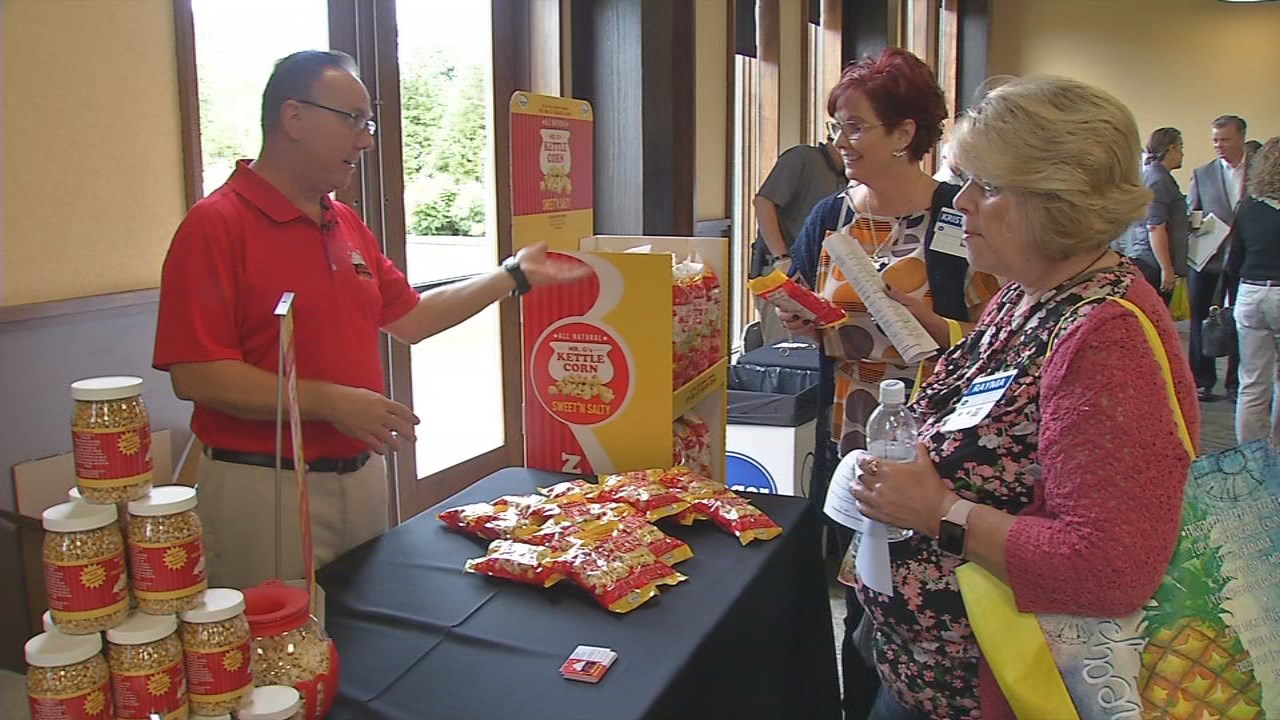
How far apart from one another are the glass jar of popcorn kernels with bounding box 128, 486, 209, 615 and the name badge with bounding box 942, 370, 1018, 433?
0.86 metres

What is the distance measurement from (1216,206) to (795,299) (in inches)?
215

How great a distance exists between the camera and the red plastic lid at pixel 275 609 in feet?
3.32

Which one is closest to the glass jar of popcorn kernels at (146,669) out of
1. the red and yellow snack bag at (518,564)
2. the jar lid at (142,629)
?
the jar lid at (142,629)

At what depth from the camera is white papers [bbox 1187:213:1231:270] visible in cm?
607

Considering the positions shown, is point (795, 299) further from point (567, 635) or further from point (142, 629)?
point (142, 629)

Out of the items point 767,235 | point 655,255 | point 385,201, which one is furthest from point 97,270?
point 767,235

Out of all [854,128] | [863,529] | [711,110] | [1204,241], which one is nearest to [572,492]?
[863,529]

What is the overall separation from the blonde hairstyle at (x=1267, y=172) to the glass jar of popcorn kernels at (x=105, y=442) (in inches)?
182

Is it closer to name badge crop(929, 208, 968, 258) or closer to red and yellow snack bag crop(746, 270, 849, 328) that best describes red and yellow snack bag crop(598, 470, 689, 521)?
red and yellow snack bag crop(746, 270, 849, 328)

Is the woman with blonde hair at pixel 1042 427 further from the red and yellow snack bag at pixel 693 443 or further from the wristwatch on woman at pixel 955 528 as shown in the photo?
the red and yellow snack bag at pixel 693 443

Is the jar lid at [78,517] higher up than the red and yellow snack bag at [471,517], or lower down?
higher up

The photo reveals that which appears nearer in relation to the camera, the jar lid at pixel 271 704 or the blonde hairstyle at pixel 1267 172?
the jar lid at pixel 271 704

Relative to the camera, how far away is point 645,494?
5.55 ft

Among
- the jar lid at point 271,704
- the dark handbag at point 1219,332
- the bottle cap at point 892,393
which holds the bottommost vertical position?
the dark handbag at point 1219,332
